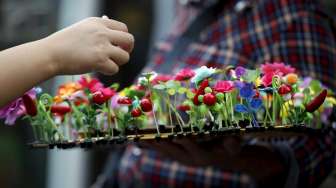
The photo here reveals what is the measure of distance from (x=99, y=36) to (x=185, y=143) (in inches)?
10.2

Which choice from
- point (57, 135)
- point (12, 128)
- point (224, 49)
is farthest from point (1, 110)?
point (12, 128)

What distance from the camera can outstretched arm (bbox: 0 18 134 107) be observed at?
71 cm

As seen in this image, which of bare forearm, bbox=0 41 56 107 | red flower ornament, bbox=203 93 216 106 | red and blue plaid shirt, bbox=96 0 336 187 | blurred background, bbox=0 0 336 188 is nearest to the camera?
bare forearm, bbox=0 41 56 107

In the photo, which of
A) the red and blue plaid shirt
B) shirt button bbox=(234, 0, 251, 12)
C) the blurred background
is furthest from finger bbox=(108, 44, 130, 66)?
the blurred background

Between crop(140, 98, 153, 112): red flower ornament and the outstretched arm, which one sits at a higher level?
the outstretched arm

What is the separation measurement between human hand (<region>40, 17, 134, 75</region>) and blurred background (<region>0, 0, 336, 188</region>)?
1456 millimetres

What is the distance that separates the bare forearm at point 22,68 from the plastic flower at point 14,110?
0.11 metres

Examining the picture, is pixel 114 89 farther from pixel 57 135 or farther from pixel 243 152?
pixel 243 152

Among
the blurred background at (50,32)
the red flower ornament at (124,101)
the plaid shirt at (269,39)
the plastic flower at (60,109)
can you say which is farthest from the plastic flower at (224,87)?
the blurred background at (50,32)

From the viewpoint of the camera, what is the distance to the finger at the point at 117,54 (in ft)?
2.48

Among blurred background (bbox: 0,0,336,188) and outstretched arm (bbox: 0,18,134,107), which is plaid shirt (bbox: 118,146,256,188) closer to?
outstretched arm (bbox: 0,18,134,107)

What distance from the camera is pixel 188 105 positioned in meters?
0.88

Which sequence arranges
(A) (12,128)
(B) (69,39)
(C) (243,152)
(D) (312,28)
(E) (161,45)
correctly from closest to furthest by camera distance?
1. (B) (69,39)
2. (C) (243,152)
3. (D) (312,28)
4. (E) (161,45)
5. (A) (12,128)

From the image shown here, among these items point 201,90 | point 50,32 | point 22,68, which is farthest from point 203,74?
point 50,32
